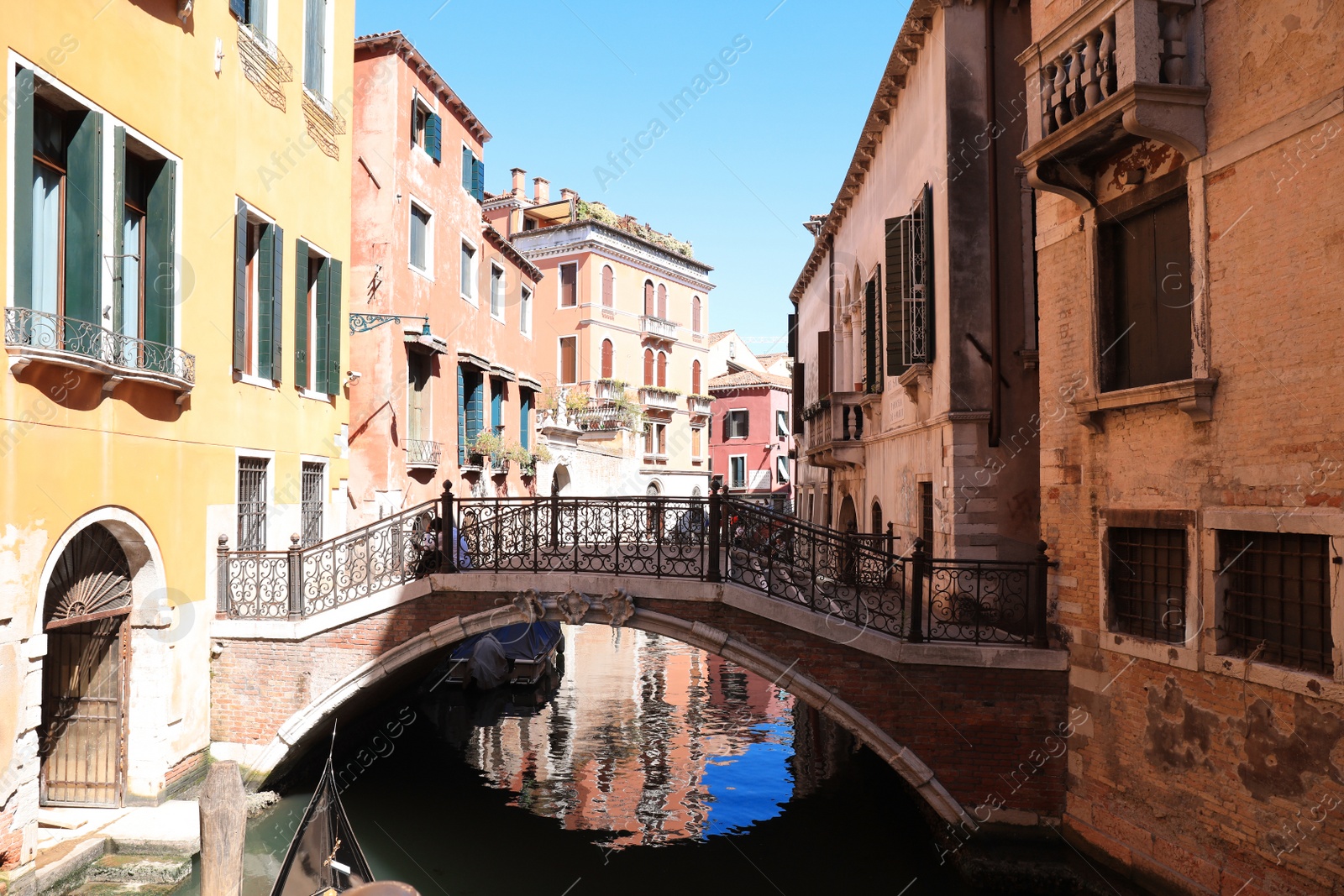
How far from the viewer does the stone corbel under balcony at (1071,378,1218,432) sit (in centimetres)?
632

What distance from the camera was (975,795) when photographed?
8344 millimetres

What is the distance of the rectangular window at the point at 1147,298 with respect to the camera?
22.2 ft

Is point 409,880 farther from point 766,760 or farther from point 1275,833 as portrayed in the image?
point 1275,833

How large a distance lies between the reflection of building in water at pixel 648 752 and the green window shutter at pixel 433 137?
8812 mm

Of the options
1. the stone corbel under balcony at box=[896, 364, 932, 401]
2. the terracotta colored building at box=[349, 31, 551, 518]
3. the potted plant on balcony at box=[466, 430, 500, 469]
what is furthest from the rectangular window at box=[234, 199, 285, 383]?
the stone corbel under balcony at box=[896, 364, 932, 401]

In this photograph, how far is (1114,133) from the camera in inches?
269

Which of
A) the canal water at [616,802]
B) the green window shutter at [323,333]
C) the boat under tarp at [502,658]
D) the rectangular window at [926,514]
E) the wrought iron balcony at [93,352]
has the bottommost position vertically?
the canal water at [616,802]

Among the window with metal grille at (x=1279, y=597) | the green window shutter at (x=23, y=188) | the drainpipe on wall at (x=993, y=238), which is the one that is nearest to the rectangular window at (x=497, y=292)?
the drainpipe on wall at (x=993, y=238)

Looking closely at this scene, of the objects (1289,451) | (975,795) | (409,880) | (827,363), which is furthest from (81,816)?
(827,363)

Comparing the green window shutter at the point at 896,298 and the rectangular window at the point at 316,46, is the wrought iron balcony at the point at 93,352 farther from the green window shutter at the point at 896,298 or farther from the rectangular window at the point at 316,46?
the green window shutter at the point at 896,298

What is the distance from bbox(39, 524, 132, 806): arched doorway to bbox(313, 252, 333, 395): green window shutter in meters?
3.77

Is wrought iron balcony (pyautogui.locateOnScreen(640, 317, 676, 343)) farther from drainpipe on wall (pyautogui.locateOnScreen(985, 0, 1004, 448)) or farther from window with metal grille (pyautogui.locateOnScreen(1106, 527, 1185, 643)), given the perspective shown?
window with metal grille (pyautogui.locateOnScreen(1106, 527, 1185, 643))

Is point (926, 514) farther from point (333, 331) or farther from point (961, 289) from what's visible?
point (333, 331)

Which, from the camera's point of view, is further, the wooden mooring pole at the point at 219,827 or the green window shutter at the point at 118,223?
the green window shutter at the point at 118,223
